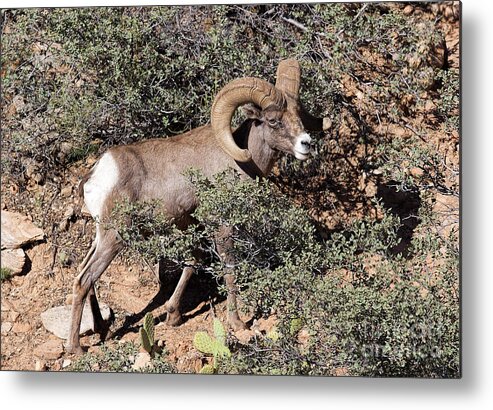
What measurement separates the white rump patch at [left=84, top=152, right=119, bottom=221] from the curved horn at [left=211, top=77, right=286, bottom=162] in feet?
2.21

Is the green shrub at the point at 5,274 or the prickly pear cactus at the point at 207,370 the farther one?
the green shrub at the point at 5,274

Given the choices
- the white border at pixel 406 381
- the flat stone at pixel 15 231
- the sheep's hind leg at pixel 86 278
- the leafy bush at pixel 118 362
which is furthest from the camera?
the flat stone at pixel 15 231

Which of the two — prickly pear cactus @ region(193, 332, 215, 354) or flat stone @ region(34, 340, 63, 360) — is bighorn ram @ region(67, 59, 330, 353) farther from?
prickly pear cactus @ region(193, 332, 215, 354)

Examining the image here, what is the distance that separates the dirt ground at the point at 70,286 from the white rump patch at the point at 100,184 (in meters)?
0.42

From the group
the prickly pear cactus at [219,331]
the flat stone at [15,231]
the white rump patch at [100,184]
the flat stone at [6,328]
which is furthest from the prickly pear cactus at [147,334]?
the flat stone at [15,231]

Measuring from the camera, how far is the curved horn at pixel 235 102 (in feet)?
22.2

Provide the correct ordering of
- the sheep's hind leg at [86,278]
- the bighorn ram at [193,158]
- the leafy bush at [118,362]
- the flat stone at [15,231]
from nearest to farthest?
the leafy bush at [118,362], the bighorn ram at [193,158], the sheep's hind leg at [86,278], the flat stone at [15,231]

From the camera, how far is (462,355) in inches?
250

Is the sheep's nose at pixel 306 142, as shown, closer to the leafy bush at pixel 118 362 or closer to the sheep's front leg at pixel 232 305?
the sheep's front leg at pixel 232 305

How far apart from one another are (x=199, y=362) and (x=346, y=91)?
2020 millimetres

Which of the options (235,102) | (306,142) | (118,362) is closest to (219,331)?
(118,362)

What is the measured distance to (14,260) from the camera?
7156 millimetres

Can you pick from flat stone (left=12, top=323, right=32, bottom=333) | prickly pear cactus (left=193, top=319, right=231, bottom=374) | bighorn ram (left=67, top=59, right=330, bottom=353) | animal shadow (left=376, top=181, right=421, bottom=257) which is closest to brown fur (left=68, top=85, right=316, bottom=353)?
bighorn ram (left=67, top=59, right=330, bottom=353)

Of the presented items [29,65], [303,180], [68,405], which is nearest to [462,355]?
[303,180]
